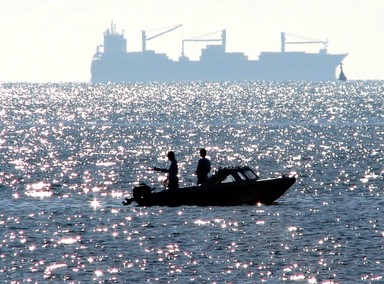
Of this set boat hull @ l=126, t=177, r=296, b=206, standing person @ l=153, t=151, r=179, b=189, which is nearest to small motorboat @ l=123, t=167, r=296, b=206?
boat hull @ l=126, t=177, r=296, b=206

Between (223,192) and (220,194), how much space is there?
13 centimetres

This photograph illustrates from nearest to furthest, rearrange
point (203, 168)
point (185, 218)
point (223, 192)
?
point (185, 218)
point (203, 168)
point (223, 192)

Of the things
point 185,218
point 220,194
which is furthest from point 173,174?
point 185,218

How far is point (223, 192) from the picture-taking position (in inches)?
1515

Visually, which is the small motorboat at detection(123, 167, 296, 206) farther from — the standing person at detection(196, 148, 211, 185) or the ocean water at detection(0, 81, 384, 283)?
the ocean water at detection(0, 81, 384, 283)

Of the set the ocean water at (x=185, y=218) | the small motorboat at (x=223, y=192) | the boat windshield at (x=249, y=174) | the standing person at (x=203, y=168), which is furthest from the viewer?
the boat windshield at (x=249, y=174)

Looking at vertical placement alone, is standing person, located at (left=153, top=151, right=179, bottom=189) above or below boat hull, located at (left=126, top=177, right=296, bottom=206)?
above

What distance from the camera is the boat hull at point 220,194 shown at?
126 ft

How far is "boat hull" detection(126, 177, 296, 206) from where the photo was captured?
38.3 m

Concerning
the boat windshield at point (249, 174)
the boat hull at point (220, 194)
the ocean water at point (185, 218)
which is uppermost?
the boat windshield at point (249, 174)

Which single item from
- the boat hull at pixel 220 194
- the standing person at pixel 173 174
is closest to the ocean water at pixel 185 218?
the boat hull at pixel 220 194

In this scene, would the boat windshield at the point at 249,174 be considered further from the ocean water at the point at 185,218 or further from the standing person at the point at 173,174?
the standing person at the point at 173,174

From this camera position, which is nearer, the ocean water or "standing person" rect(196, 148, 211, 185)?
the ocean water

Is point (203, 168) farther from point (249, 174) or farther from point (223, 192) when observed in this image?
point (249, 174)
